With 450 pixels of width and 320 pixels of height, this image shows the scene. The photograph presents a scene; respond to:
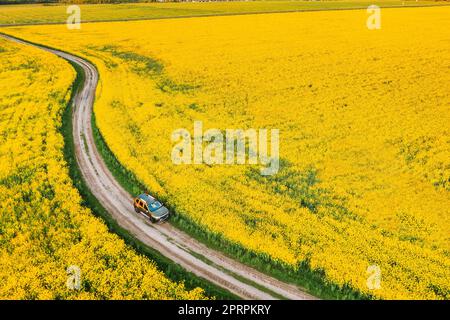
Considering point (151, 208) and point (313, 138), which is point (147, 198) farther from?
point (313, 138)

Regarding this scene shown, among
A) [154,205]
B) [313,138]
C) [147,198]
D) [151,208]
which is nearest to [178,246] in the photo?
[151,208]

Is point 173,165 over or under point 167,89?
under

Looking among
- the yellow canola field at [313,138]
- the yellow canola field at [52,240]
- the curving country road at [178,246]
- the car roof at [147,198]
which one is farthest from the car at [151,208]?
the yellow canola field at [52,240]

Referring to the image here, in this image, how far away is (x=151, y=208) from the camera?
24406 millimetres

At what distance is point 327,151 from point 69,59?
52405 millimetres

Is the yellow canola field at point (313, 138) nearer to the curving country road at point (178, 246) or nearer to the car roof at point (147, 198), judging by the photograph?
the curving country road at point (178, 246)

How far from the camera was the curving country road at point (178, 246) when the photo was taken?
20016mm

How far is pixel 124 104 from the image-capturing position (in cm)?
4450

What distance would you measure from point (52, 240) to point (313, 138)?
962 inches

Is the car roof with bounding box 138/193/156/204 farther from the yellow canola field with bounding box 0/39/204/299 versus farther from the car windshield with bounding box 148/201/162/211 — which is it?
the yellow canola field with bounding box 0/39/204/299

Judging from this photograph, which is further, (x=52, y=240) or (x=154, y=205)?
(x=154, y=205)

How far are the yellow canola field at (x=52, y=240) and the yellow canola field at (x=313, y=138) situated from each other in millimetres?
5223
